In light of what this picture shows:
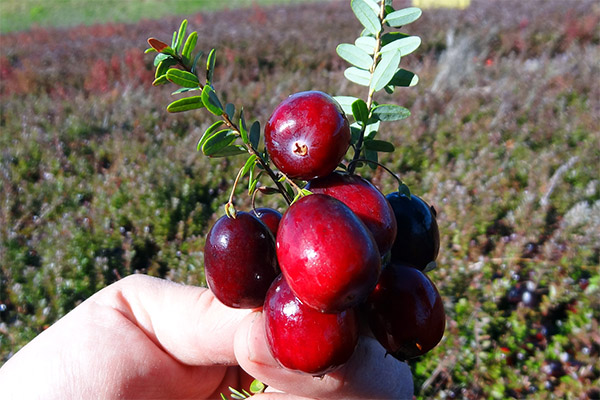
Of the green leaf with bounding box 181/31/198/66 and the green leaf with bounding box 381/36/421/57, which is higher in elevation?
the green leaf with bounding box 181/31/198/66

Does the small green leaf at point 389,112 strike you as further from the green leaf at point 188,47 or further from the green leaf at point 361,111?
the green leaf at point 188,47

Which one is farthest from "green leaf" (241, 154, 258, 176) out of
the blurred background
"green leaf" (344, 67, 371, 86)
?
the blurred background

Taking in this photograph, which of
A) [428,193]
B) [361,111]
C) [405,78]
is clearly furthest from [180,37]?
[428,193]

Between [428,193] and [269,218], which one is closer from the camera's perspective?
[269,218]

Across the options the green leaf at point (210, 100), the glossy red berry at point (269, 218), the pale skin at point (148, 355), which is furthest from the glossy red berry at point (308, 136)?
the pale skin at point (148, 355)

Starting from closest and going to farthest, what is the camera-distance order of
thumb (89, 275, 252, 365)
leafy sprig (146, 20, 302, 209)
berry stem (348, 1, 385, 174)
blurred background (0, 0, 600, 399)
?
leafy sprig (146, 20, 302, 209) < berry stem (348, 1, 385, 174) < thumb (89, 275, 252, 365) < blurred background (0, 0, 600, 399)

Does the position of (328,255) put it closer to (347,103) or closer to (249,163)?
(249,163)

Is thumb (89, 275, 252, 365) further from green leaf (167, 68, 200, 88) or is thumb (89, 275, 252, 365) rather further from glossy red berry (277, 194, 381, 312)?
green leaf (167, 68, 200, 88)
